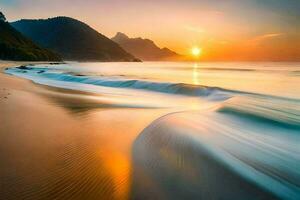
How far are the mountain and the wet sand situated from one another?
316 feet

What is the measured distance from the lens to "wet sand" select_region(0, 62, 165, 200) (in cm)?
388

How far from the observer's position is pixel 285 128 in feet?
30.1

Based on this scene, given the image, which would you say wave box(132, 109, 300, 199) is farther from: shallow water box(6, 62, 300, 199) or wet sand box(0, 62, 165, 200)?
wet sand box(0, 62, 165, 200)

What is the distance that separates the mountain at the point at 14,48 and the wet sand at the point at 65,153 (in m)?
96.4

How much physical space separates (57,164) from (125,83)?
21020 millimetres

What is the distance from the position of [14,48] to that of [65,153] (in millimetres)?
104565

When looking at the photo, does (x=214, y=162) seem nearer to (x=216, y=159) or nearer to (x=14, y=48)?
(x=216, y=159)

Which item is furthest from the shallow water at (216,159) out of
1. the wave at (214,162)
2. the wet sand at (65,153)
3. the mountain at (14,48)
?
the mountain at (14,48)

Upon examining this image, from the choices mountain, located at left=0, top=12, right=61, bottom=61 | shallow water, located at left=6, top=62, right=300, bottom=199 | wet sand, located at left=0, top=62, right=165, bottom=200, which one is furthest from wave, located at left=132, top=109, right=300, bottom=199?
mountain, located at left=0, top=12, right=61, bottom=61

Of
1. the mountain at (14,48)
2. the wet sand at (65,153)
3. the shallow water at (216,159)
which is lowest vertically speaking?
the shallow water at (216,159)

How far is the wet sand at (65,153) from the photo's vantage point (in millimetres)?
3883

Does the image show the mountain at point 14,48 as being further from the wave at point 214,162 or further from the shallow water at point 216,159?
the wave at point 214,162

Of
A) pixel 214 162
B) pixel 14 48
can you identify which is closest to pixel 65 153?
pixel 214 162

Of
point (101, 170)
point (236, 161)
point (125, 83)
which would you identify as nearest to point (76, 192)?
point (101, 170)
